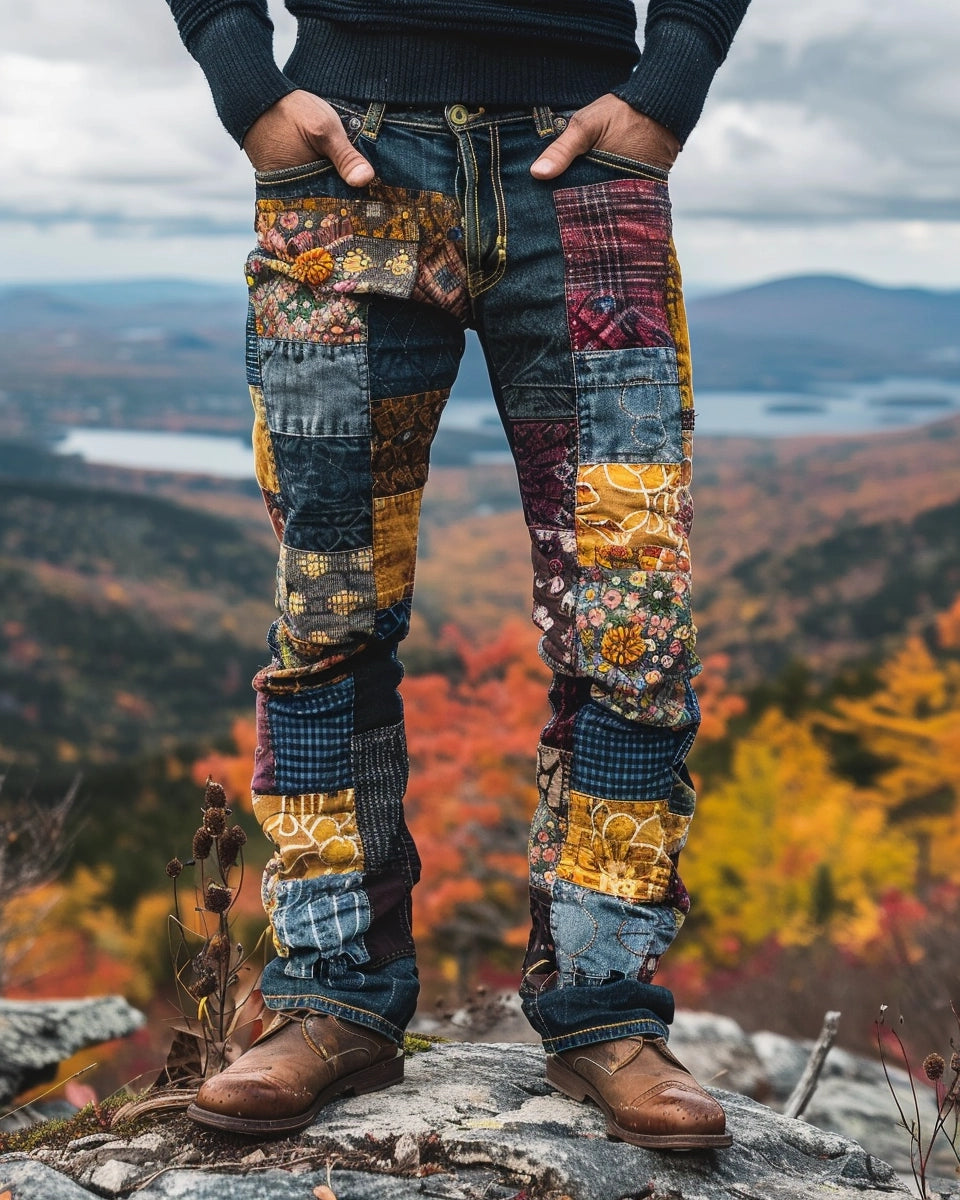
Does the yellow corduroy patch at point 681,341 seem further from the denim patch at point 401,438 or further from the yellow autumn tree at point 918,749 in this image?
the yellow autumn tree at point 918,749

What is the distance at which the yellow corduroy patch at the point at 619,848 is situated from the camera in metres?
1.97

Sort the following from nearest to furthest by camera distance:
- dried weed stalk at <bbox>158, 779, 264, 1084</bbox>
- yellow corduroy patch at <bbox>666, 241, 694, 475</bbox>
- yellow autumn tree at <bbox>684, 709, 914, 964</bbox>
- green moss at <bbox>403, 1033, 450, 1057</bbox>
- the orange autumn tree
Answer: yellow corduroy patch at <bbox>666, 241, 694, 475</bbox> → dried weed stalk at <bbox>158, 779, 264, 1084</bbox> → green moss at <bbox>403, 1033, 450, 1057</bbox> → yellow autumn tree at <bbox>684, 709, 914, 964</bbox> → the orange autumn tree

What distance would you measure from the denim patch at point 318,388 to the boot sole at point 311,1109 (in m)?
1.07

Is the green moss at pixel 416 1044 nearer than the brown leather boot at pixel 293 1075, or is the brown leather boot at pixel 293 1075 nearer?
the brown leather boot at pixel 293 1075

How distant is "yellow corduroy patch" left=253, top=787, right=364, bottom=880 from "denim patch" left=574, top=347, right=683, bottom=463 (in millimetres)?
737

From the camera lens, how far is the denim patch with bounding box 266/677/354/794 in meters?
2.05

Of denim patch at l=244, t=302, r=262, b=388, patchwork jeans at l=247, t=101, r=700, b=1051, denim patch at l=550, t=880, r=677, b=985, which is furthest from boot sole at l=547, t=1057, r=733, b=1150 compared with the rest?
denim patch at l=244, t=302, r=262, b=388

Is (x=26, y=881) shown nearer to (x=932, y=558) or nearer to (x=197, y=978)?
(x=197, y=978)

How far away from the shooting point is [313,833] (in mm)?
2049

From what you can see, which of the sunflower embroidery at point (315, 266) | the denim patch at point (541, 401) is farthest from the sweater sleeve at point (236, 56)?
the denim patch at point (541, 401)

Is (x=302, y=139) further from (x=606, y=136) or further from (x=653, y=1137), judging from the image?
(x=653, y=1137)

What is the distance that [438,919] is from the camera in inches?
751

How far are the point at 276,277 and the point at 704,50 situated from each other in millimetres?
789

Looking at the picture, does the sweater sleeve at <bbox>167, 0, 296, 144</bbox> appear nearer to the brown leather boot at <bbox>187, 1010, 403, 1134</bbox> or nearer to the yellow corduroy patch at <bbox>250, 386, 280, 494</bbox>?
the yellow corduroy patch at <bbox>250, 386, 280, 494</bbox>
